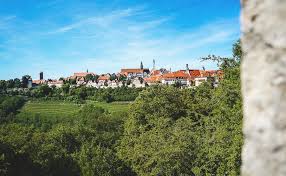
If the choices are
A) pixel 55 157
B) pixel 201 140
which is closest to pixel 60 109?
pixel 55 157

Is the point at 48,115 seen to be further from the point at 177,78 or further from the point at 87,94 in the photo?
the point at 177,78

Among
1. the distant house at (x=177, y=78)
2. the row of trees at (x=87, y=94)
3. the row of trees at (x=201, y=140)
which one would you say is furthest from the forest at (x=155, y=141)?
the distant house at (x=177, y=78)

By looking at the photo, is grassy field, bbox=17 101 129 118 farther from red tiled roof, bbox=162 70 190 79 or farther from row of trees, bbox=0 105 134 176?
red tiled roof, bbox=162 70 190 79

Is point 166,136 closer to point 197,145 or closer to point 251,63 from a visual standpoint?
point 197,145

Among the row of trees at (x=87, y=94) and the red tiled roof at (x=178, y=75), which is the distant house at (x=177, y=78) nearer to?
the red tiled roof at (x=178, y=75)

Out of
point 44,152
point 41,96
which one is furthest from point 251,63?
point 41,96
